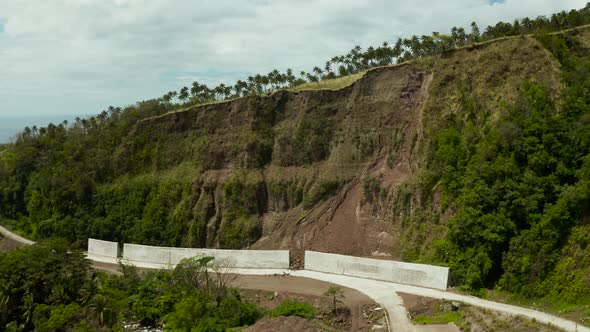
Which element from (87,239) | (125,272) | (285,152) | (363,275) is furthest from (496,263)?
(87,239)

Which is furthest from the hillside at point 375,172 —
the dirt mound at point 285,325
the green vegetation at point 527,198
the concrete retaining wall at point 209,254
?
the dirt mound at point 285,325

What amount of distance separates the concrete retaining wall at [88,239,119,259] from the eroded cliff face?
5942 mm

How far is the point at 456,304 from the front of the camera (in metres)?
29.9

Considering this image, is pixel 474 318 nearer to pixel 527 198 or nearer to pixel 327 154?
pixel 527 198

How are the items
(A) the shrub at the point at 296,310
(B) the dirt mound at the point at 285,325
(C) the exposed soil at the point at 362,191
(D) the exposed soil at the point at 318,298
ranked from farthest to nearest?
(C) the exposed soil at the point at 362,191, (D) the exposed soil at the point at 318,298, (A) the shrub at the point at 296,310, (B) the dirt mound at the point at 285,325

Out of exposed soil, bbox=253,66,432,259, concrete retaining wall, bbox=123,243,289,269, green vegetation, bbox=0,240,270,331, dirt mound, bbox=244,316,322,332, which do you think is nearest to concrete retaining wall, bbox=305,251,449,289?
exposed soil, bbox=253,66,432,259

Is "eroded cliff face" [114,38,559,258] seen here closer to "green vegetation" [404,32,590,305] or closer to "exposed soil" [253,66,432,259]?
"exposed soil" [253,66,432,259]

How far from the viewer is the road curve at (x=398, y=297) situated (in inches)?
1039

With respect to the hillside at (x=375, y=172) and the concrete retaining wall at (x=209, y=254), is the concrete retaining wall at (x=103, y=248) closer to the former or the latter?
the concrete retaining wall at (x=209, y=254)

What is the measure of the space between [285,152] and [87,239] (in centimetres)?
2142

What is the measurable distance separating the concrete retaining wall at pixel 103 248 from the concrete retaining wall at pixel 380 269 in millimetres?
18581

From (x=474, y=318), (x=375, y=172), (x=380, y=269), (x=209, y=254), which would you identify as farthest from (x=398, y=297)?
(x=209, y=254)

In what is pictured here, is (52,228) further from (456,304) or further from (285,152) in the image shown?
(456,304)

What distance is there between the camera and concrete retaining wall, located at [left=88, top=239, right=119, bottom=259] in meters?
46.3
